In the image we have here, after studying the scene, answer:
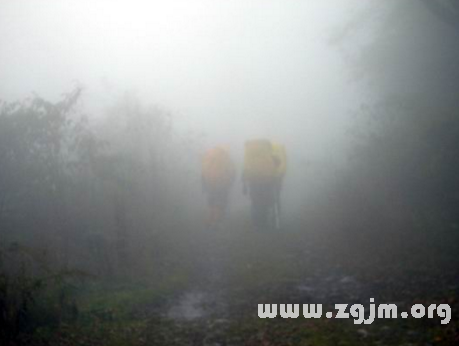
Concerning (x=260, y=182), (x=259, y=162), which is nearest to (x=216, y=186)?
(x=260, y=182)

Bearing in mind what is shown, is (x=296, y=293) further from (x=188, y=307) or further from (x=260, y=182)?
(x=260, y=182)

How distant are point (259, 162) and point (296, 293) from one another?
780cm

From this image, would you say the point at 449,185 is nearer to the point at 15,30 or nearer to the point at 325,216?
the point at 325,216

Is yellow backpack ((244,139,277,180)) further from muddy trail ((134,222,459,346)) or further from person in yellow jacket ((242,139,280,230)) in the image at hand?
muddy trail ((134,222,459,346))

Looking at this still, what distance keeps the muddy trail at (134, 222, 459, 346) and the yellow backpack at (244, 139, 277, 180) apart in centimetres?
307

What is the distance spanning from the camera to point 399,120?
54.0 ft

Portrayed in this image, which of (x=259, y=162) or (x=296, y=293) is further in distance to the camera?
(x=259, y=162)

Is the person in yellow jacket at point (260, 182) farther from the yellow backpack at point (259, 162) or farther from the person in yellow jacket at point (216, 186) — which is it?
the person in yellow jacket at point (216, 186)

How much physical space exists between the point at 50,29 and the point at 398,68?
19.8 metres

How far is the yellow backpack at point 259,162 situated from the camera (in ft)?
57.8

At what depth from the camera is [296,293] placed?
10.3 m

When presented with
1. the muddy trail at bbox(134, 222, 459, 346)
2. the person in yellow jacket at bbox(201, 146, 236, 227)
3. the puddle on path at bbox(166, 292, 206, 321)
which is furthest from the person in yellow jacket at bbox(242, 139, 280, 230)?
the puddle on path at bbox(166, 292, 206, 321)

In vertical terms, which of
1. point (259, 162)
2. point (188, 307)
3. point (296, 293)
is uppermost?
point (259, 162)

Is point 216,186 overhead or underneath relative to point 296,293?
overhead
